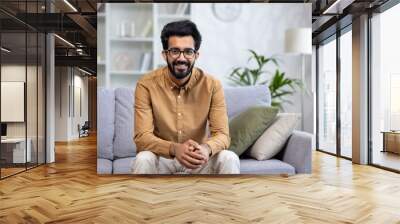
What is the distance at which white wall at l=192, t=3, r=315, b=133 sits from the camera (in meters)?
4.43

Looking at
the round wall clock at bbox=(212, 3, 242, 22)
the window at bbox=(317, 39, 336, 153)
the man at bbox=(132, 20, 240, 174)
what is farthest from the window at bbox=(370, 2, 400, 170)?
the man at bbox=(132, 20, 240, 174)

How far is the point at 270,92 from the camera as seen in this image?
4414 mm

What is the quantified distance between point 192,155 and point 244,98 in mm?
1287

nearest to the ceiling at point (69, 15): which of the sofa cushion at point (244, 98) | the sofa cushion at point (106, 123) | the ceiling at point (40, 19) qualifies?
the ceiling at point (40, 19)

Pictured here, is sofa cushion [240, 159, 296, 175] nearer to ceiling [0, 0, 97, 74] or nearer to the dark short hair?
the dark short hair

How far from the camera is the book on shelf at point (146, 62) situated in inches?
170

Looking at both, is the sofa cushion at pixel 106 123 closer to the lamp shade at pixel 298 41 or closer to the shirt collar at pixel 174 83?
the shirt collar at pixel 174 83

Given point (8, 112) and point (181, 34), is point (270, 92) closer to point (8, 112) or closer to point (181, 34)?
point (181, 34)

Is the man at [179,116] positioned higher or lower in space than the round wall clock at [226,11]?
lower

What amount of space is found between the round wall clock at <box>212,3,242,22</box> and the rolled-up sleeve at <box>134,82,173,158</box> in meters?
1.31

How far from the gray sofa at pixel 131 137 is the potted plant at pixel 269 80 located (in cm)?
6

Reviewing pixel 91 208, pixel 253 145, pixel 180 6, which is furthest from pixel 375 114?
pixel 91 208

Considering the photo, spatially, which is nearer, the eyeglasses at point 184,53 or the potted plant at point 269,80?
the eyeglasses at point 184,53

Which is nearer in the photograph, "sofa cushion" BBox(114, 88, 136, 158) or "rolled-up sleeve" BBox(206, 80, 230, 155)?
"rolled-up sleeve" BBox(206, 80, 230, 155)
